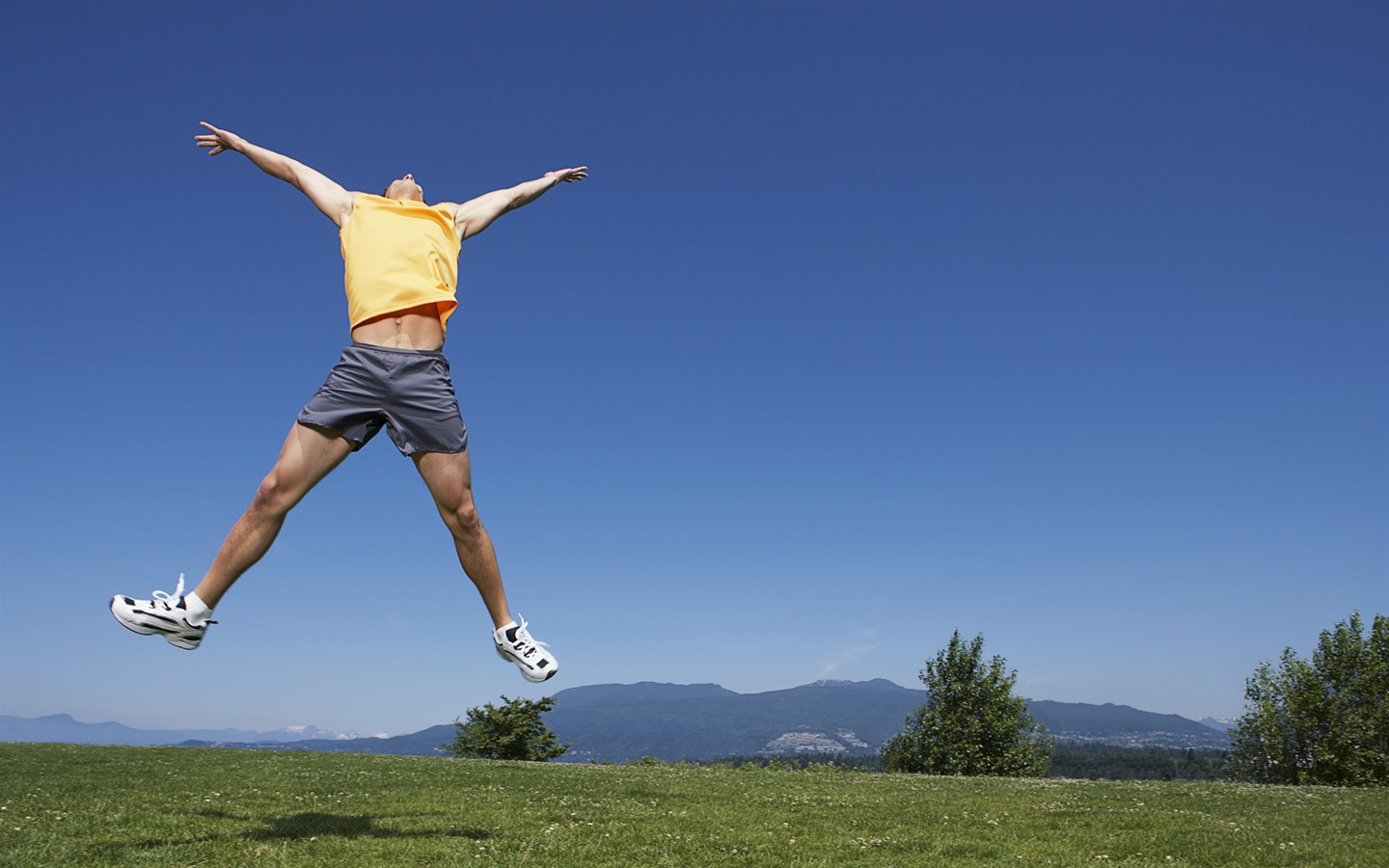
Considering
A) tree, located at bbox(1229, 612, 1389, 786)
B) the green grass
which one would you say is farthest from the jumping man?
tree, located at bbox(1229, 612, 1389, 786)

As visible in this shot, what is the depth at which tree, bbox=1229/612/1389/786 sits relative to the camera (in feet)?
164

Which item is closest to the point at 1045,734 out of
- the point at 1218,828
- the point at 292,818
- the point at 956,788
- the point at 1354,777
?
the point at 1354,777

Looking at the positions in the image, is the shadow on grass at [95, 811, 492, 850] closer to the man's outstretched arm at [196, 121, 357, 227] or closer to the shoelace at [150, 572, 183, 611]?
the shoelace at [150, 572, 183, 611]

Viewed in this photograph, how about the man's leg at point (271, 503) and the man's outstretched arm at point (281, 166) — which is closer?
the man's leg at point (271, 503)

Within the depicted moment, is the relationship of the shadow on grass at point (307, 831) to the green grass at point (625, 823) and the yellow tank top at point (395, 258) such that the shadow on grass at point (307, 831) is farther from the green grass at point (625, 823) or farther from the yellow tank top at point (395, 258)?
the yellow tank top at point (395, 258)

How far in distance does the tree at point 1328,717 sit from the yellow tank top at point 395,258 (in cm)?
5771

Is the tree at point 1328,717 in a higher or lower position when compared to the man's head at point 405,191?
lower

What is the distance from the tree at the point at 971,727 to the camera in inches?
2333

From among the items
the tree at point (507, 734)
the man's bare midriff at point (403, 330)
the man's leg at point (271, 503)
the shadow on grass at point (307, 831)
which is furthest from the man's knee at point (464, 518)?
the tree at point (507, 734)

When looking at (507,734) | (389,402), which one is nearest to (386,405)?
(389,402)

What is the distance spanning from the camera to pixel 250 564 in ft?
18.4

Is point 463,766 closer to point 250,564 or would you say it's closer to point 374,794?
point 374,794

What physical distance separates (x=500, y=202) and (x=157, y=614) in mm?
3701

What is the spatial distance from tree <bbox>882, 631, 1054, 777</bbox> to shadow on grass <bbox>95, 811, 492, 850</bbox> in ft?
190
